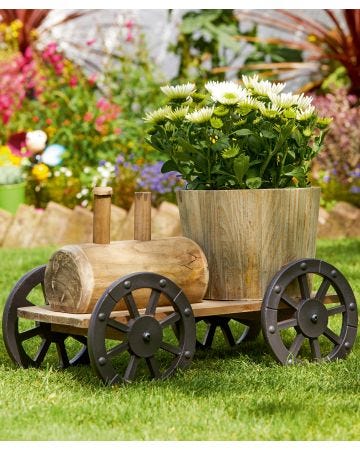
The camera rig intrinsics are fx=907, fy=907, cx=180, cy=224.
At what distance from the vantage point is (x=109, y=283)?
11.3 ft

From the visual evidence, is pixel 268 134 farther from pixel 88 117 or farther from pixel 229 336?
pixel 88 117

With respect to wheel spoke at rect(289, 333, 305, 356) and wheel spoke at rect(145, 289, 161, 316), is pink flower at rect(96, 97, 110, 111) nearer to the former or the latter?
wheel spoke at rect(289, 333, 305, 356)

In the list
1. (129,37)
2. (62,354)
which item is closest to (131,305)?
(62,354)

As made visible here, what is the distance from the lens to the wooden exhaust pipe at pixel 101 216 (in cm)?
355

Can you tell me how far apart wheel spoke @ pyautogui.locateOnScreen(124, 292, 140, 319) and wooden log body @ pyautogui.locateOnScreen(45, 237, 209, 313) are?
13 centimetres

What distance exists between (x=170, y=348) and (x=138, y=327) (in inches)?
7.3

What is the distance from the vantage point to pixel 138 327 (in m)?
3.35

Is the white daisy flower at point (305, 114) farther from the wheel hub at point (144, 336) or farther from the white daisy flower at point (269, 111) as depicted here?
the wheel hub at point (144, 336)

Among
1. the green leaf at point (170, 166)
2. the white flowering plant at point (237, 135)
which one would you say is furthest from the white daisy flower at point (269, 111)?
the green leaf at point (170, 166)

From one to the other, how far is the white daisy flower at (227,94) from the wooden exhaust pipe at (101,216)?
0.60m

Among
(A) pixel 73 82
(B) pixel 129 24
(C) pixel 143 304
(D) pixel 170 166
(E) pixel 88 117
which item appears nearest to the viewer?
(C) pixel 143 304

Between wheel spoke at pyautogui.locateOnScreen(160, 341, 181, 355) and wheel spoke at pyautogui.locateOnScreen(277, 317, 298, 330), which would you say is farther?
wheel spoke at pyautogui.locateOnScreen(277, 317, 298, 330)

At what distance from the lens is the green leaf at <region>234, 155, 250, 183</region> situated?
367 cm

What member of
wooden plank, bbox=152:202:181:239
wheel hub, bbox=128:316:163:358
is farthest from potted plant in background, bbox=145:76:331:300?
wooden plank, bbox=152:202:181:239
